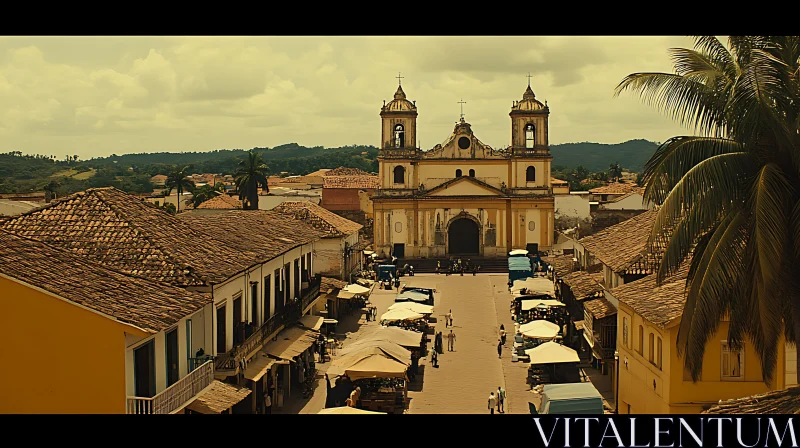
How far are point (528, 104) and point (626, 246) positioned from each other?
126 ft

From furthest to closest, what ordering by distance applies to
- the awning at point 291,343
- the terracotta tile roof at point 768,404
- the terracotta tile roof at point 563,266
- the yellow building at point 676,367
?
the terracotta tile roof at point 563,266 < the awning at point 291,343 < the yellow building at point 676,367 < the terracotta tile roof at point 768,404

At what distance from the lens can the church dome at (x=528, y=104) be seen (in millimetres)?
62625

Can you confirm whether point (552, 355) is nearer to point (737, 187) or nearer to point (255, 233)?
point (255, 233)

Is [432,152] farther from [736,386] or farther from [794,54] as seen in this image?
[794,54]

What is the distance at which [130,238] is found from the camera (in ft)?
62.4

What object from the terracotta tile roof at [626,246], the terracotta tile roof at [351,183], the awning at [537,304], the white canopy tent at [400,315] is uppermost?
the terracotta tile roof at [351,183]

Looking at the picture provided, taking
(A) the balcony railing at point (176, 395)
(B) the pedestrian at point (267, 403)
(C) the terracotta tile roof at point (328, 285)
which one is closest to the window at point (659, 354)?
(A) the balcony railing at point (176, 395)

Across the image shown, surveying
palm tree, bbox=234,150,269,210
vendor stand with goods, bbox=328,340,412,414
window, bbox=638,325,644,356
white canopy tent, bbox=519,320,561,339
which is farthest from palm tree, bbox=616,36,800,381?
palm tree, bbox=234,150,269,210

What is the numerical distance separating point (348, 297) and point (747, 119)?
26.5 meters

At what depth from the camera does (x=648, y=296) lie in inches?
755

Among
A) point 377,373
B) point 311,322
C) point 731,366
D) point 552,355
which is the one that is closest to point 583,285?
point 552,355

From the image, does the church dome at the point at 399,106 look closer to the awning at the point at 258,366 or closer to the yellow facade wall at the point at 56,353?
the awning at the point at 258,366

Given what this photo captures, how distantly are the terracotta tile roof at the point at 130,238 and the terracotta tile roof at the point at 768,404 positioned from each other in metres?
10.0

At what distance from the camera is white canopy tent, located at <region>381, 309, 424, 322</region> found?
3200 cm
